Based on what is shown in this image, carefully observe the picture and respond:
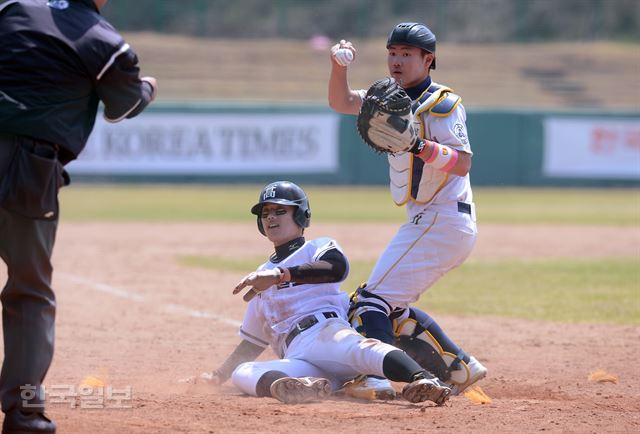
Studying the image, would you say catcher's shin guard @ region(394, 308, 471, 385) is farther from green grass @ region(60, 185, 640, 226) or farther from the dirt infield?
green grass @ region(60, 185, 640, 226)

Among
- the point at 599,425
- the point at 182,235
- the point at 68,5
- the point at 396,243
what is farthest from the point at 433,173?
the point at 182,235

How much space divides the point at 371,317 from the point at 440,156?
3.45 feet

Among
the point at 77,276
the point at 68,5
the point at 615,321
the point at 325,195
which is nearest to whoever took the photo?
the point at 68,5

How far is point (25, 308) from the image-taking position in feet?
13.4

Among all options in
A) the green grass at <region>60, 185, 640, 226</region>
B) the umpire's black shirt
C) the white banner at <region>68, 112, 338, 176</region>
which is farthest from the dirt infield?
the white banner at <region>68, 112, 338, 176</region>

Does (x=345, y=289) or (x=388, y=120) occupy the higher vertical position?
(x=388, y=120)

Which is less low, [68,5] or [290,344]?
[68,5]

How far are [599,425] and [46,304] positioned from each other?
8.61ft

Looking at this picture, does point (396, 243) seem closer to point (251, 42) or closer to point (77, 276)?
point (77, 276)

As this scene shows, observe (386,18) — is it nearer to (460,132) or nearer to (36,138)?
(460,132)

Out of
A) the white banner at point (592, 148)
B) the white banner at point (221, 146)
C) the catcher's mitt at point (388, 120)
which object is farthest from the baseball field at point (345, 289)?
the white banner at point (592, 148)

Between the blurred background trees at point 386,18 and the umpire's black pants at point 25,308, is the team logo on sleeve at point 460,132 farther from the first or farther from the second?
the blurred background trees at point 386,18

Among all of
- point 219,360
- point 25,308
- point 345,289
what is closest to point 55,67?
point 25,308

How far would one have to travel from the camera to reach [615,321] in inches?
330
